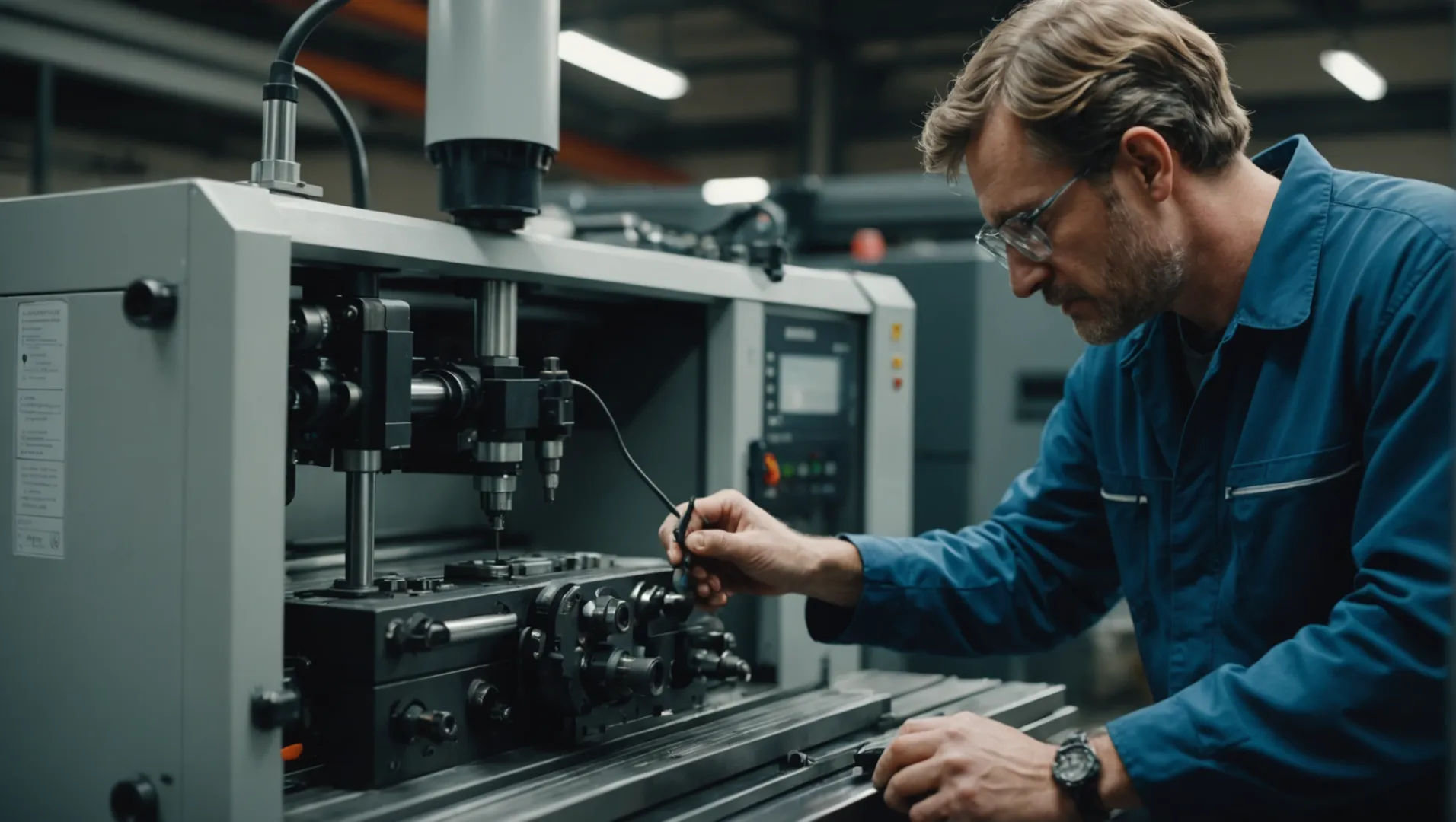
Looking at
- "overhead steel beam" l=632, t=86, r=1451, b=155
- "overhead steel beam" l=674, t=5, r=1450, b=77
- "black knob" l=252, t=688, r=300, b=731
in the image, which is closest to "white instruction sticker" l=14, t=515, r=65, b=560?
"black knob" l=252, t=688, r=300, b=731

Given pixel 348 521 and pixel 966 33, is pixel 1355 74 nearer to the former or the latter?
pixel 966 33

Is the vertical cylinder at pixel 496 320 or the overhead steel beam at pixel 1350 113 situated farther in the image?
the overhead steel beam at pixel 1350 113

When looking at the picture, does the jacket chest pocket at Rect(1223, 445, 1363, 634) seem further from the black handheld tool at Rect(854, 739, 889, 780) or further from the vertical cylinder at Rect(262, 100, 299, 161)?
the vertical cylinder at Rect(262, 100, 299, 161)

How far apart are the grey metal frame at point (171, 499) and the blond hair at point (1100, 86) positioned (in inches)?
22.4

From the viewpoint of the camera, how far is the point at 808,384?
1.56 metres

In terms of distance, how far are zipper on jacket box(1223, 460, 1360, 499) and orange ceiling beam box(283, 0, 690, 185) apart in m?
2.42

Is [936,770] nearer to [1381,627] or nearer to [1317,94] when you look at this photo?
[1381,627]

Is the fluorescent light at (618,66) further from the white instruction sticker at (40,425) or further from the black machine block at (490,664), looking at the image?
the white instruction sticker at (40,425)

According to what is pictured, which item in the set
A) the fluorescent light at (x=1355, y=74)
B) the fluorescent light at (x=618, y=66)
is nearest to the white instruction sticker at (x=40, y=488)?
the fluorescent light at (x=618, y=66)

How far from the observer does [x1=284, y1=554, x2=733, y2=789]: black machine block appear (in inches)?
39.3

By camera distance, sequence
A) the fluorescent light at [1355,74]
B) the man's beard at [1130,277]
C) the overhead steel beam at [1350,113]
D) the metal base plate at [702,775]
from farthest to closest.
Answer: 1. the overhead steel beam at [1350,113]
2. the fluorescent light at [1355,74]
3. the man's beard at [1130,277]
4. the metal base plate at [702,775]

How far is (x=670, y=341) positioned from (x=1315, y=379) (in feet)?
2.30

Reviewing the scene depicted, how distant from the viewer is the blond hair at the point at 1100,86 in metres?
1.18

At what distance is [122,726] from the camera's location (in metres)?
0.93
